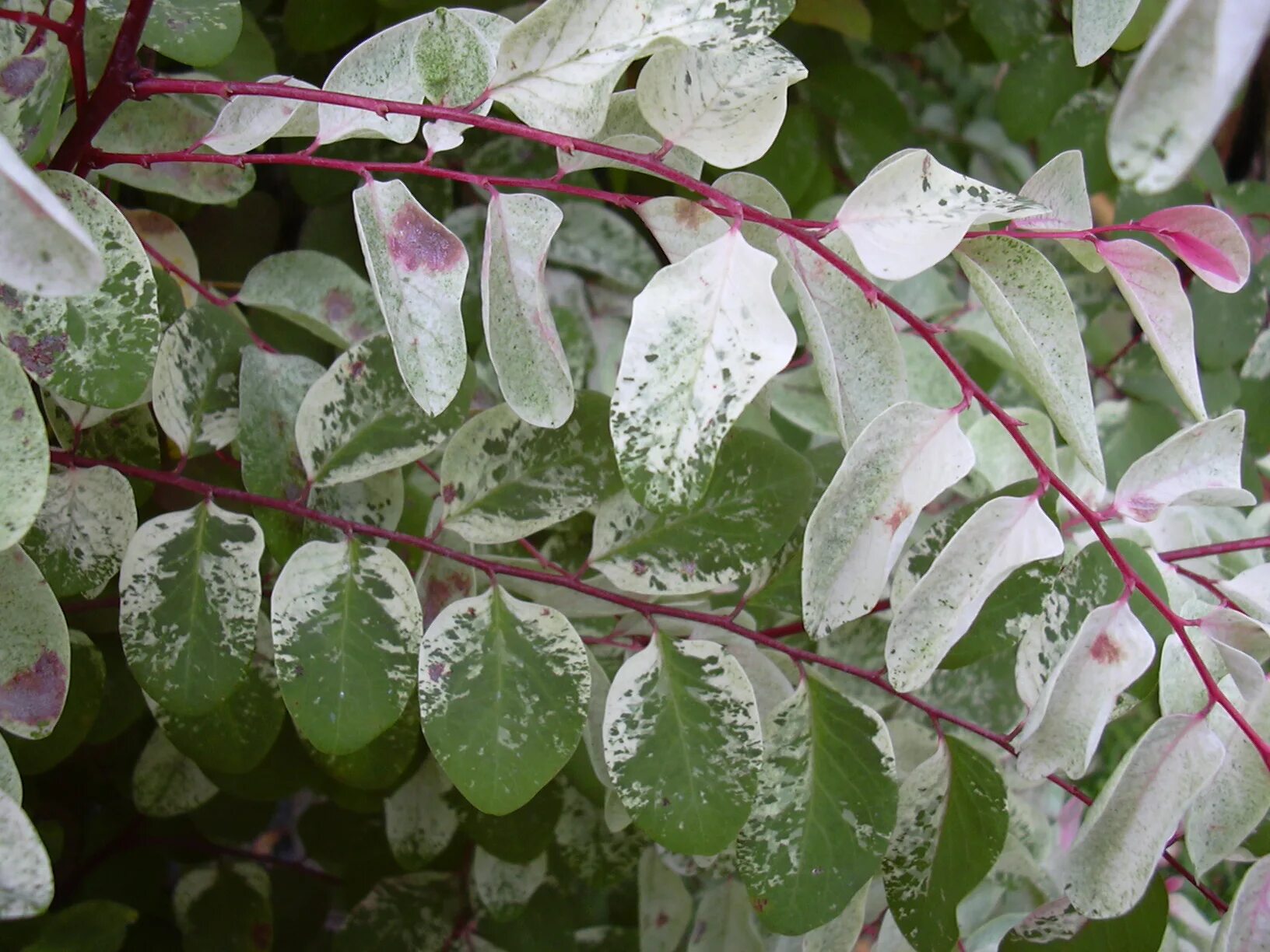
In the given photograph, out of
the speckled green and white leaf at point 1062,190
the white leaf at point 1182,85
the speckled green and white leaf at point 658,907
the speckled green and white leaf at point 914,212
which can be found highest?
the white leaf at point 1182,85

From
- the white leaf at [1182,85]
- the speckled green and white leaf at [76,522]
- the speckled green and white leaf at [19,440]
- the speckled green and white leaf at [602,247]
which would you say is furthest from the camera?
the speckled green and white leaf at [602,247]

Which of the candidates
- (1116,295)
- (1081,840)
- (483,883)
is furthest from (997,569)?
(1116,295)

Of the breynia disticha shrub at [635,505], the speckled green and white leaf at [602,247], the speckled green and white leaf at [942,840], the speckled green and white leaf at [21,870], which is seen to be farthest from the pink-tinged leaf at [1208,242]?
the speckled green and white leaf at [21,870]

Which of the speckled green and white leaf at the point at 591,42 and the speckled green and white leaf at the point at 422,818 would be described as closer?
the speckled green and white leaf at the point at 591,42

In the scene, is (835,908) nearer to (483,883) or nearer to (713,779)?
(713,779)

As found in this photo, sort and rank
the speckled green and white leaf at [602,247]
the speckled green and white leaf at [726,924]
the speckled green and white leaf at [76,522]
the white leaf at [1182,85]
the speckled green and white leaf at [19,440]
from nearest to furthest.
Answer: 1. the white leaf at [1182,85]
2. the speckled green and white leaf at [19,440]
3. the speckled green and white leaf at [76,522]
4. the speckled green and white leaf at [726,924]
5. the speckled green and white leaf at [602,247]

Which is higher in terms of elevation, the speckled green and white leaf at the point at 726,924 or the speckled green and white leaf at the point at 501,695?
the speckled green and white leaf at the point at 501,695

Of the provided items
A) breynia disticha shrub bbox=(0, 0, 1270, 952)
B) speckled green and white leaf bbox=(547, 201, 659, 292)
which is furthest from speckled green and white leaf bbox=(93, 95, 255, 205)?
speckled green and white leaf bbox=(547, 201, 659, 292)

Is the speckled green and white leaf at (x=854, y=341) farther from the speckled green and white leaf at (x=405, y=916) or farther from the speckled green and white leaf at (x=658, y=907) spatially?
the speckled green and white leaf at (x=405, y=916)

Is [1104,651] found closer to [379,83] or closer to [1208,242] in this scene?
[1208,242]

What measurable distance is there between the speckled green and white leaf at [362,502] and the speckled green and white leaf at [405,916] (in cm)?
29

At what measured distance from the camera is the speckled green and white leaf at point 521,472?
402 millimetres

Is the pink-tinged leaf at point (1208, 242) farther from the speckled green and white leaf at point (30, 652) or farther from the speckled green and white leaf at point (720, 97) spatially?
the speckled green and white leaf at point (30, 652)

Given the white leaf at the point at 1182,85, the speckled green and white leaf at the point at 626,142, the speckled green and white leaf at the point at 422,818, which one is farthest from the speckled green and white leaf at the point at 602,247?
the white leaf at the point at 1182,85
